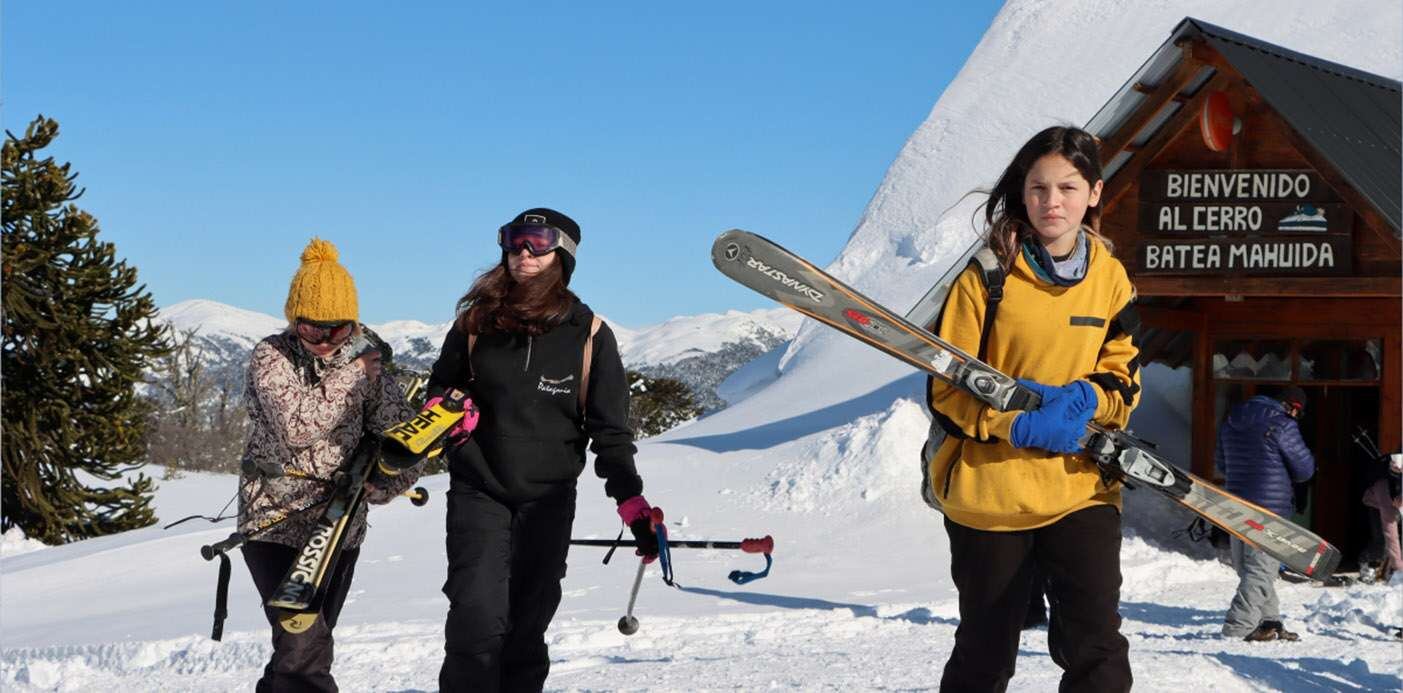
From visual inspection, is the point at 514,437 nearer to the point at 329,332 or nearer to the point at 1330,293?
the point at 329,332

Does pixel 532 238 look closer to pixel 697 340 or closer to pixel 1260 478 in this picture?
pixel 1260 478

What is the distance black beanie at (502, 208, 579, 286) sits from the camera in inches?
172

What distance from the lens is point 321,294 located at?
423cm

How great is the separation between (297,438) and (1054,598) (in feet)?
7.19

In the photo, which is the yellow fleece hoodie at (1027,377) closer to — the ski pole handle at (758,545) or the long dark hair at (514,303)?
the ski pole handle at (758,545)

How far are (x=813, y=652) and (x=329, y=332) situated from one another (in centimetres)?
387

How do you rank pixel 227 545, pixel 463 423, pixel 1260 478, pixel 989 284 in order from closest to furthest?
pixel 989 284 < pixel 227 545 < pixel 463 423 < pixel 1260 478

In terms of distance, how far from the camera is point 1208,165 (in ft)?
37.9

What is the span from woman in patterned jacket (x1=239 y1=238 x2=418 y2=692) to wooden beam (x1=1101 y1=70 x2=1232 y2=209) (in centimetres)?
834

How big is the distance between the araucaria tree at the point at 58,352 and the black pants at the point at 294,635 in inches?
597

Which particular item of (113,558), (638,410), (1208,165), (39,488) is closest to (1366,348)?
(1208,165)

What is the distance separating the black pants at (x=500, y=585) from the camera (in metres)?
4.12

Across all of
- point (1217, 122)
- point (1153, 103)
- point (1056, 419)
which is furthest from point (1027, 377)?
point (1217, 122)

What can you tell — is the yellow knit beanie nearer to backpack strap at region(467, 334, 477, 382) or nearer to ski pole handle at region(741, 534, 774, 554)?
backpack strap at region(467, 334, 477, 382)
